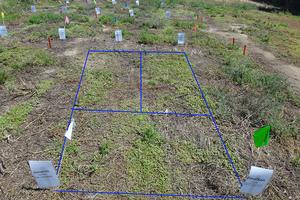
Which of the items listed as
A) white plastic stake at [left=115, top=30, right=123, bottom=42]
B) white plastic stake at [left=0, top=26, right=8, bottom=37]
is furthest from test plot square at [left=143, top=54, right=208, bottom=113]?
white plastic stake at [left=0, top=26, right=8, bottom=37]

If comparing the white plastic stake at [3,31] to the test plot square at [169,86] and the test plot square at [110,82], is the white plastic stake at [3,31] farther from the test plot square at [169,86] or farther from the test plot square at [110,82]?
the test plot square at [169,86]

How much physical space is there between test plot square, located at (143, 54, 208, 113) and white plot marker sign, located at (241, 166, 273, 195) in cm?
211

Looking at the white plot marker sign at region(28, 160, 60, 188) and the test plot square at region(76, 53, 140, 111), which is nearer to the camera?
the white plot marker sign at region(28, 160, 60, 188)

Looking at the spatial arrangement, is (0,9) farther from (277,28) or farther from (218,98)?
(277,28)

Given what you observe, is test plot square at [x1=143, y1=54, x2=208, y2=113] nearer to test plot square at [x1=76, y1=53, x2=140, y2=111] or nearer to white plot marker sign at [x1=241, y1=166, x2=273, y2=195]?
test plot square at [x1=76, y1=53, x2=140, y2=111]

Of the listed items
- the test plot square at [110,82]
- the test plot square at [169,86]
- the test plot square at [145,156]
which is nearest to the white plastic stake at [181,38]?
the test plot square at [169,86]

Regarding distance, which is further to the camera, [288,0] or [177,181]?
[288,0]

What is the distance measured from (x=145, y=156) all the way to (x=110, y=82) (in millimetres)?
2561

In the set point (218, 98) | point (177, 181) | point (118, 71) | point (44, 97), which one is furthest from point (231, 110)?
point (44, 97)

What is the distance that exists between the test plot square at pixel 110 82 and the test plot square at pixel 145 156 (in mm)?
410

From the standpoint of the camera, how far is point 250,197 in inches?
122

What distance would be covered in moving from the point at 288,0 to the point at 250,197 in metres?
19.9

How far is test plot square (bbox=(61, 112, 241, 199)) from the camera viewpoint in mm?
3240

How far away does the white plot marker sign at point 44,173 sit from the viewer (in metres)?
2.71
